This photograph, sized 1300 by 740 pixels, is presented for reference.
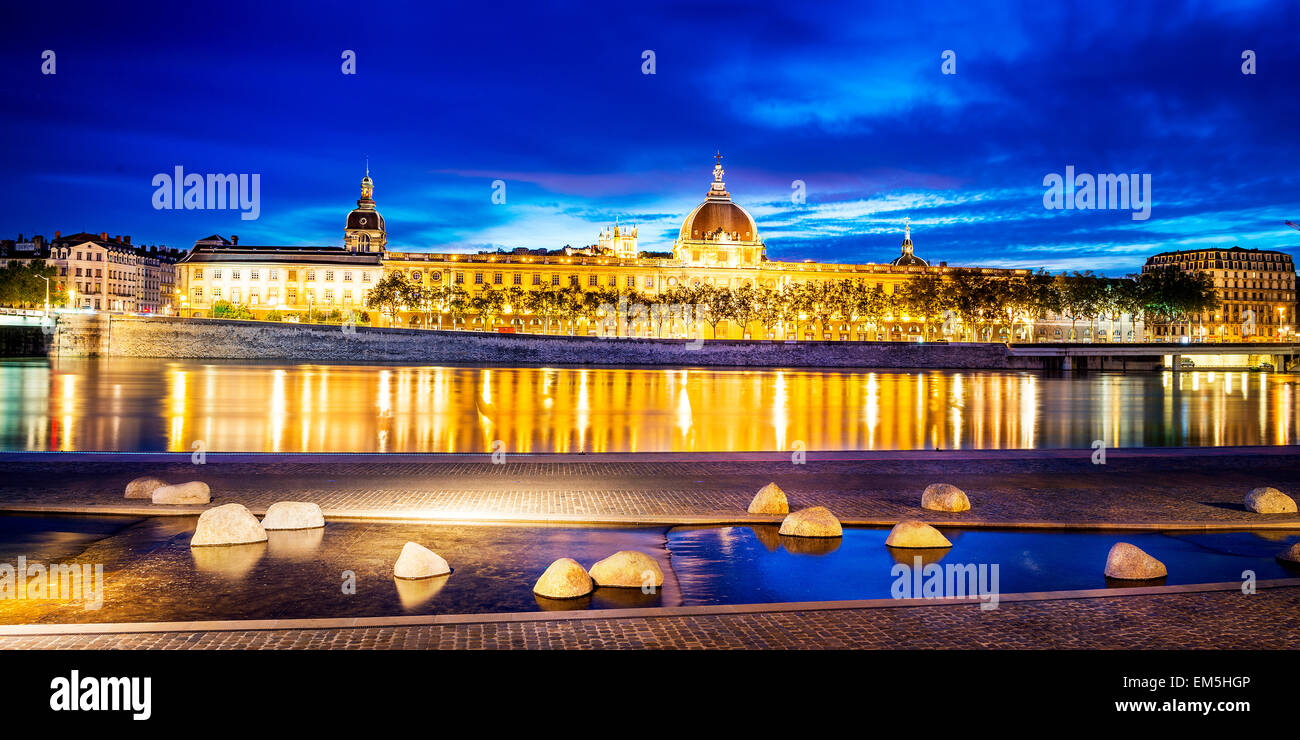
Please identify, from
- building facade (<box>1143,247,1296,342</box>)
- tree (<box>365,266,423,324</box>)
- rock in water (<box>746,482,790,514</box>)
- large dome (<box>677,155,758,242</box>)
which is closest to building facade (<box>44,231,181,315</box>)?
tree (<box>365,266,423,324</box>)

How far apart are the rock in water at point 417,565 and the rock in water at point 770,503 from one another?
4992 millimetres

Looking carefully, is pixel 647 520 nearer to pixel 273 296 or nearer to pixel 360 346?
pixel 360 346

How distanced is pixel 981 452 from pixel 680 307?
116 meters

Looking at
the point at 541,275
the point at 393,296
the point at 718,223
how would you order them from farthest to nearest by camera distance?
the point at 718,223 → the point at 541,275 → the point at 393,296

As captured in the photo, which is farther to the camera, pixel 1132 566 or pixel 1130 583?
pixel 1132 566

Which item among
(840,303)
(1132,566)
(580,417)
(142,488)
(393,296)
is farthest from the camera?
(840,303)

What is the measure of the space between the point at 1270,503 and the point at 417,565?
11.8 meters

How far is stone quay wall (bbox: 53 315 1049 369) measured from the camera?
325 feet

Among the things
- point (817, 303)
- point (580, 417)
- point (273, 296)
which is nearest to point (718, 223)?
point (817, 303)

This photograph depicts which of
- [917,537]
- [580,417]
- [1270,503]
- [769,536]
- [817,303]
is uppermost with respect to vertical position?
[817,303]

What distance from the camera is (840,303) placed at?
458ft

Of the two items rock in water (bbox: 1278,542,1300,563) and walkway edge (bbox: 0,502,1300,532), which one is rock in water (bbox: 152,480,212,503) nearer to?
walkway edge (bbox: 0,502,1300,532)

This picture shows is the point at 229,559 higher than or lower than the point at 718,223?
lower

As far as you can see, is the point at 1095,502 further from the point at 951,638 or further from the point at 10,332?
the point at 10,332
